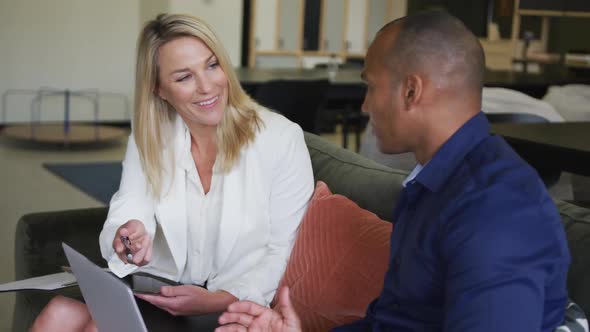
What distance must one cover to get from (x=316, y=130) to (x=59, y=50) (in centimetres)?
379

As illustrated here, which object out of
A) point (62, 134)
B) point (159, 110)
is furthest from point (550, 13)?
point (159, 110)

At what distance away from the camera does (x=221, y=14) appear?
26.9ft

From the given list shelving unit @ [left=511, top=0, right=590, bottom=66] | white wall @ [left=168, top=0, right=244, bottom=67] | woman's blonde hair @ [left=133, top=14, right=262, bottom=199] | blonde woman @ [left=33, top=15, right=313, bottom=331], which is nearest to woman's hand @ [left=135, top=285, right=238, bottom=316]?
blonde woman @ [left=33, top=15, right=313, bottom=331]

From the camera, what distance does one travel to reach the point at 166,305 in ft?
6.37

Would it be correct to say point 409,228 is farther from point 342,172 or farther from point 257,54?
point 257,54

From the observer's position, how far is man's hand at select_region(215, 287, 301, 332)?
1.34 m

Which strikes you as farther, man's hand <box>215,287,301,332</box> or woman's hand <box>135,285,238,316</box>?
woman's hand <box>135,285,238,316</box>

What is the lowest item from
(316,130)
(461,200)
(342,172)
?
(316,130)

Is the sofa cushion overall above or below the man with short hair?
below

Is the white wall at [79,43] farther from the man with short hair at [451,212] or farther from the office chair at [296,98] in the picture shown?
the man with short hair at [451,212]

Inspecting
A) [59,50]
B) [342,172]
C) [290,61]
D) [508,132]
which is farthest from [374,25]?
[342,172]

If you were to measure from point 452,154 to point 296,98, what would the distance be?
4.20 metres

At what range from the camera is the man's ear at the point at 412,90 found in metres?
1.21

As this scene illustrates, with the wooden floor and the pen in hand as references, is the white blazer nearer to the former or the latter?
the pen in hand
